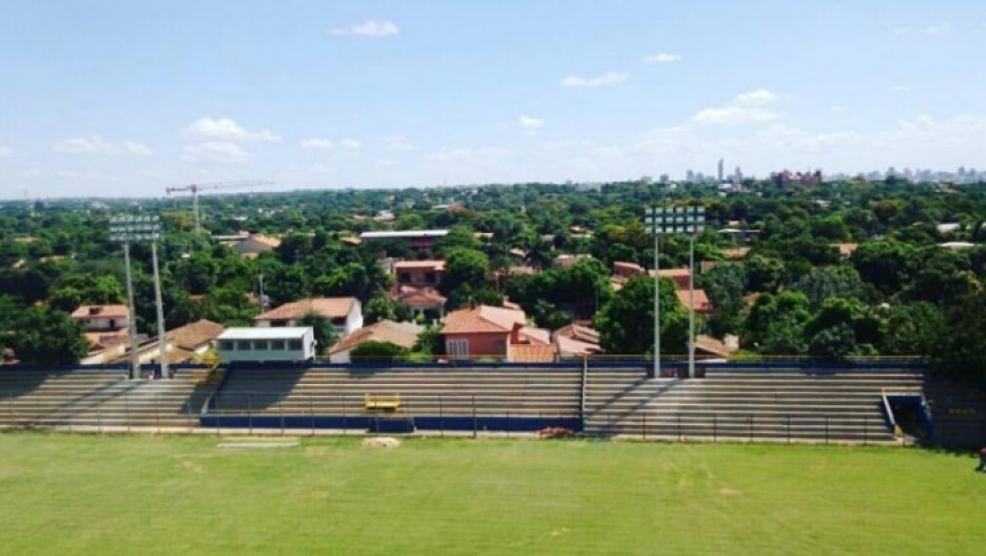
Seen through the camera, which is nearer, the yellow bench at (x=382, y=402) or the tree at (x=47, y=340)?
the yellow bench at (x=382, y=402)

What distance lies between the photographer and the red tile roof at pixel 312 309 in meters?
61.2

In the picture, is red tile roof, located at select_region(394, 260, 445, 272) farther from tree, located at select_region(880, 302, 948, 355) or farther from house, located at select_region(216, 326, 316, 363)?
tree, located at select_region(880, 302, 948, 355)

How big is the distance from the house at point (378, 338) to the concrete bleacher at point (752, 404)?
18.0 m

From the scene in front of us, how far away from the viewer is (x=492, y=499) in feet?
94.0

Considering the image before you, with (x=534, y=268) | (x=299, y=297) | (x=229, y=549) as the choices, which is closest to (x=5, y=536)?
(x=229, y=549)

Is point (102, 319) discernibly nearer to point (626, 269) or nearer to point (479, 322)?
point (479, 322)

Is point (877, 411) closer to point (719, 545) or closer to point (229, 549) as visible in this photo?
point (719, 545)

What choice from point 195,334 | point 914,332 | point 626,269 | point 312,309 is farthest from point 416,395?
point 626,269

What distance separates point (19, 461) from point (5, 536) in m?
10.8

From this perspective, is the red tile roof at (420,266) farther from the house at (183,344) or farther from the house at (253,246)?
the house at (253,246)

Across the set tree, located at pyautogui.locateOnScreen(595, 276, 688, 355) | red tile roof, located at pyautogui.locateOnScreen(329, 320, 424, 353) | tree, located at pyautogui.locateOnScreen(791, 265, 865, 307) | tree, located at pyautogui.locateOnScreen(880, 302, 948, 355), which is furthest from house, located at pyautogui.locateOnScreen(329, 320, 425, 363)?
tree, located at pyautogui.locateOnScreen(791, 265, 865, 307)

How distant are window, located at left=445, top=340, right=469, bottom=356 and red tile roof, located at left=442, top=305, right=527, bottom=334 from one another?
70 centimetres

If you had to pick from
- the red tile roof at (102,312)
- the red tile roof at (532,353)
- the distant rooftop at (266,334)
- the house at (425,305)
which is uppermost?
the distant rooftop at (266,334)

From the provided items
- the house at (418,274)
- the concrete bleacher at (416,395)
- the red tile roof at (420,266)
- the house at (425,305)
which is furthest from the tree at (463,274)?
the concrete bleacher at (416,395)
